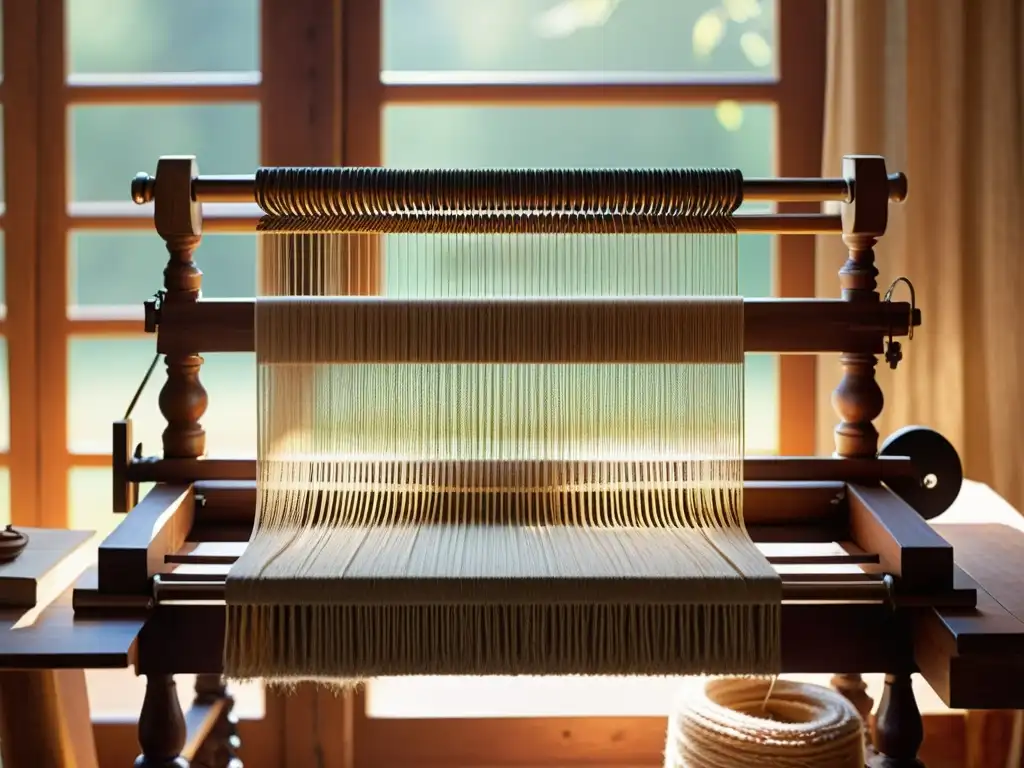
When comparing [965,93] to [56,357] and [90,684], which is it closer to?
[56,357]

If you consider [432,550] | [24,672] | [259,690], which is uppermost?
[432,550]

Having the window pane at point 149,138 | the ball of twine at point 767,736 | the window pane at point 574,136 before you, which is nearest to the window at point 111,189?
the window pane at point 149,138

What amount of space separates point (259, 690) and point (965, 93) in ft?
5.97

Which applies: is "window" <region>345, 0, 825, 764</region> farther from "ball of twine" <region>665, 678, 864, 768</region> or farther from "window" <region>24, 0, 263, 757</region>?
"ball of twine" <region>665, 678, 864, 768</region>

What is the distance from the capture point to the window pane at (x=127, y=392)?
235cm

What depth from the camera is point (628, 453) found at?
1.66 metres

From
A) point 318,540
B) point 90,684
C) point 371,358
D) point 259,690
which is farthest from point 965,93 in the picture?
point 90,684

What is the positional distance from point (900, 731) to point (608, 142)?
132cm

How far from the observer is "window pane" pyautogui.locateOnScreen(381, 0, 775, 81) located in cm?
233

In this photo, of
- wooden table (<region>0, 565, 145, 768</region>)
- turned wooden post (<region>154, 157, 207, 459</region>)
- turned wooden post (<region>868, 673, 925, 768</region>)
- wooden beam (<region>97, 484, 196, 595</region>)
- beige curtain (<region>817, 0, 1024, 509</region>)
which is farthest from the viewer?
beige curtain (<region>817, 0, 1024, 509</region>)

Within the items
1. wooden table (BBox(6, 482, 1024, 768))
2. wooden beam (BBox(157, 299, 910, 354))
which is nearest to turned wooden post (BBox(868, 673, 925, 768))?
wooden table (BBox(6, 482, 1024, 768))

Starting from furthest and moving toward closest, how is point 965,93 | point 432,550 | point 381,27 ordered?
1. point 381,27
2. point 965,93
3. point 432,550

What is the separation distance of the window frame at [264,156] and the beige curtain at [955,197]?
0.18 m

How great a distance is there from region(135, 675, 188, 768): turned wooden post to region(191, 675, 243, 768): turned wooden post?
611 mm
